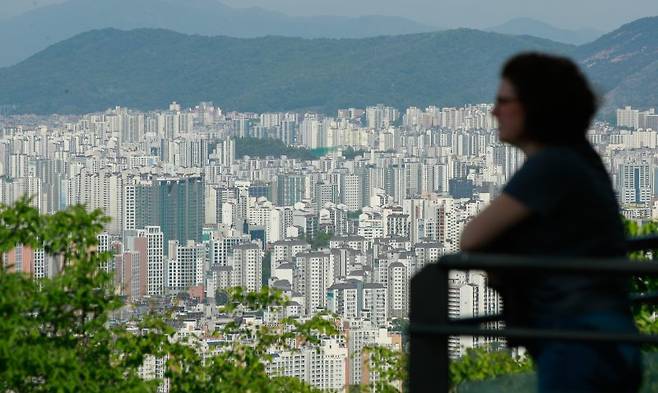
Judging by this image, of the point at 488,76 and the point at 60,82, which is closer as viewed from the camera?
the point at 488,76

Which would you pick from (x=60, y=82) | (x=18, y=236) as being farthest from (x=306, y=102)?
(x=18, y=236)

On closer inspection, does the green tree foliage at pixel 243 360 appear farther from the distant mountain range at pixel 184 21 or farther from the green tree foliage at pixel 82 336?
the distant mountain range at pixel 184 21

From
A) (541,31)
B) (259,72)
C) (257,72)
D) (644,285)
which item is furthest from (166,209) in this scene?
(541,31)

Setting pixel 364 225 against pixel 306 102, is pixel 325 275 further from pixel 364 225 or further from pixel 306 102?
pixel 306 102

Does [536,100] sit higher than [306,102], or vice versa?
[306,102]

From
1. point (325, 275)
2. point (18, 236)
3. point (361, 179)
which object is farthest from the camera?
point (361, 179)

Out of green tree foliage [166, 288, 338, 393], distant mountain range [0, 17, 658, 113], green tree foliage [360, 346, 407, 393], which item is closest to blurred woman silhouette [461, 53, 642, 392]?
green tree foliage [166, 288, 338, 393]

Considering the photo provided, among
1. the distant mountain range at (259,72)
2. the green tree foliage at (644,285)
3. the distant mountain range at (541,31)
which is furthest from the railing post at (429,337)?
the distant mountain range at (541,31)
